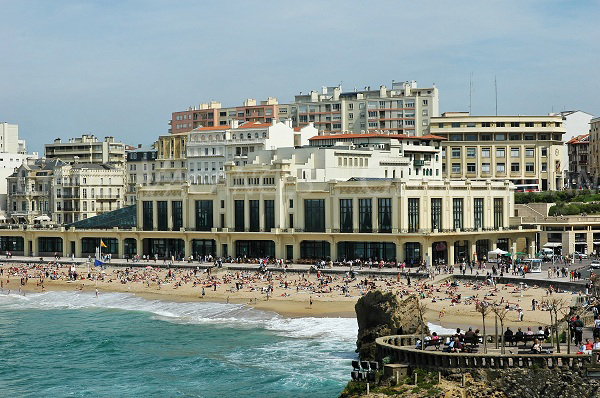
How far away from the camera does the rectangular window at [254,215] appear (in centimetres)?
10431

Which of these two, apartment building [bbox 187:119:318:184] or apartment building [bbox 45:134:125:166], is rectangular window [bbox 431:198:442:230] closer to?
apartment building [bbox 187:119:318:184]

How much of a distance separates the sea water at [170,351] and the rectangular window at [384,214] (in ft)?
73.2

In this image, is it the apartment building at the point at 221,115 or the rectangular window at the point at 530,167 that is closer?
the rectangular window at the point at 530,167

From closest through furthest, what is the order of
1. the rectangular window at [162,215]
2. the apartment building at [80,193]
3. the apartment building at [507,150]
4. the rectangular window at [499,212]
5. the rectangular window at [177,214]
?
the rectangular window at [499,212], the rectangular window at [177,214], the rectangular window at [162,215], the apartment building at [80,193], the apartment building at [507,150]

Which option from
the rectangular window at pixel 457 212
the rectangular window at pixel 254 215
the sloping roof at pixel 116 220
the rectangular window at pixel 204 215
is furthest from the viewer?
the sloping roof at pixel 116 220

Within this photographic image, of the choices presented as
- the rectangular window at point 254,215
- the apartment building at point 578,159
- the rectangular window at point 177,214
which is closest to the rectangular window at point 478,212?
the rectangular window at point 254,215

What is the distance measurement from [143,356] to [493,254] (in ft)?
143

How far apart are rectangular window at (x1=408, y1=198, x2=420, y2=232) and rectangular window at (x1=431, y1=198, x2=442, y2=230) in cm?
164

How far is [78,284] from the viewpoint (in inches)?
3831

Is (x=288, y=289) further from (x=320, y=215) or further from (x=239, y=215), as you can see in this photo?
(x=239, y=215)

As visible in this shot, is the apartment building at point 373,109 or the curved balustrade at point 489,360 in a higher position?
the apartment building at point 373,109

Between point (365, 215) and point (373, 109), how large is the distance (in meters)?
55.3

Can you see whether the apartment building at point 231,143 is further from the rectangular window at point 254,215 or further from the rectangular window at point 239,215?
the rectangular window at point 254,215

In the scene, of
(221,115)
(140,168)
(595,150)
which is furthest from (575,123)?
(140,168)
